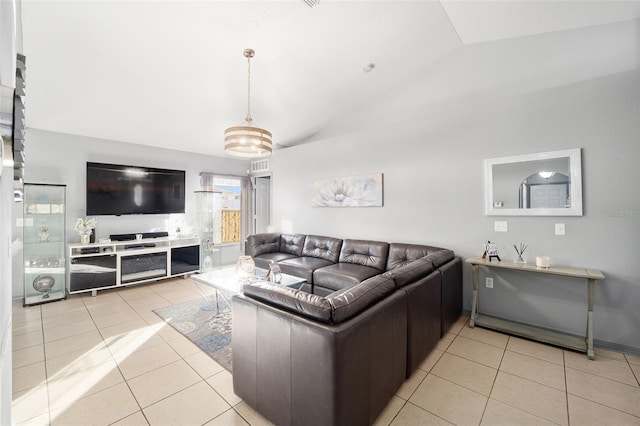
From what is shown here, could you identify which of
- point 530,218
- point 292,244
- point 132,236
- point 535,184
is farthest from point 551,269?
point 132,236

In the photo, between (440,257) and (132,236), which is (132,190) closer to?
(132,236)

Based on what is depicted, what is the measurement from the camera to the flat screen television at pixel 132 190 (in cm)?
451

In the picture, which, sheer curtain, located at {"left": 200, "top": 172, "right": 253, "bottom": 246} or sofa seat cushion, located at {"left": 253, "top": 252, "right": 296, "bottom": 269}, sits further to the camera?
sheer curtain, located at {"left": 200, "top": 172, "right": 253, "bottom": 246}

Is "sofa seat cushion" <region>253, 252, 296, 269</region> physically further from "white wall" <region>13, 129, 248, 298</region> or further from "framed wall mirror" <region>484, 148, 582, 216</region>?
"framed wall mirror" <region>484, 148, 582, 216</region>

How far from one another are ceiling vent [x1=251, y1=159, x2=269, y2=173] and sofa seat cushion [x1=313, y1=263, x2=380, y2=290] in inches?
132

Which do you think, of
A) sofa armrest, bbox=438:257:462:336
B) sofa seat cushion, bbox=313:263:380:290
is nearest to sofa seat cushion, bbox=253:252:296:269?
sofa seat cushion, bbox=313:263:380:290

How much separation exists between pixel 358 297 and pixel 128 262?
4.43 meters

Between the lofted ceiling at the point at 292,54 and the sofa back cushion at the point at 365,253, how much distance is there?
85.8 inches

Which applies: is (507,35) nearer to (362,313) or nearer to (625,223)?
(625,223)

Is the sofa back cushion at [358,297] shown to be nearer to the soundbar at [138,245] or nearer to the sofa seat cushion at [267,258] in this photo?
the sofa seat cushion at [267,258]

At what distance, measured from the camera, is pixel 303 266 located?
397cm

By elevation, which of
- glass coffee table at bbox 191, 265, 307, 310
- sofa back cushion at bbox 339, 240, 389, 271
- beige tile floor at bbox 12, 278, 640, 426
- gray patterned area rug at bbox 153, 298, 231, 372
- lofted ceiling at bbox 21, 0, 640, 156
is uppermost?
lofted ceiling at bbox 21, 0, 640, 156

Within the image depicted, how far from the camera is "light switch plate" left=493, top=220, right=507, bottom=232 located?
3.20m

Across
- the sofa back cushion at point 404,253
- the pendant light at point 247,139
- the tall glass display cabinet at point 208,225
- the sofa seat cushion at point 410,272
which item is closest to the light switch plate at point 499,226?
the sofa back cushion at point 404,253
